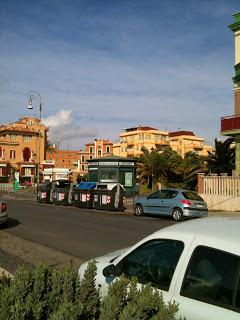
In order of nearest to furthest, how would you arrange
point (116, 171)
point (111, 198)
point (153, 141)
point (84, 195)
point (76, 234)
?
point (76, 234)
point (111, 198)
point (84, 195)
point (116, 171)
point (153, 141)

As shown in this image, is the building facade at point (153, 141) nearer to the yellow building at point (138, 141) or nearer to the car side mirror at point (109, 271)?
the yellow building at point (138, 141)

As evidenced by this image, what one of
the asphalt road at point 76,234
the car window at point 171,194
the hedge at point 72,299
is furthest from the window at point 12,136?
the hedge at point 72,299

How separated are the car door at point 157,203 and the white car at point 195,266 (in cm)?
1807

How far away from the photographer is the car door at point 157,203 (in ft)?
74.1

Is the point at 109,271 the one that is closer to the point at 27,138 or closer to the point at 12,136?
the point at 12,136

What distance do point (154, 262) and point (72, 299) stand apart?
0.84 meters

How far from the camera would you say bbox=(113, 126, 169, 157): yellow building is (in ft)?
308

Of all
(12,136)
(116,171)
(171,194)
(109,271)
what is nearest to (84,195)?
(171,194)

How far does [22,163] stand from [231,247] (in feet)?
285

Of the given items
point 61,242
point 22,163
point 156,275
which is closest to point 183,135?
point 22,163

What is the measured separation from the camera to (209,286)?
3645mm

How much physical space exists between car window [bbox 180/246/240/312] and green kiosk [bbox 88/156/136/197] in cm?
3740

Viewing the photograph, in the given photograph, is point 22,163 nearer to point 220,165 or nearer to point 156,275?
point 220,165

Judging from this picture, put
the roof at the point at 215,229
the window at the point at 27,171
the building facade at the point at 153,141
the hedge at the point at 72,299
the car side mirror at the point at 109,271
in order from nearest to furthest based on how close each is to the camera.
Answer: the hedge at the point at 72,299 < the roof at the point at 215,229 < the car side mirror at the point at 109,271 < the window at the point at 27,171 < the building facade at the point at 153,141
